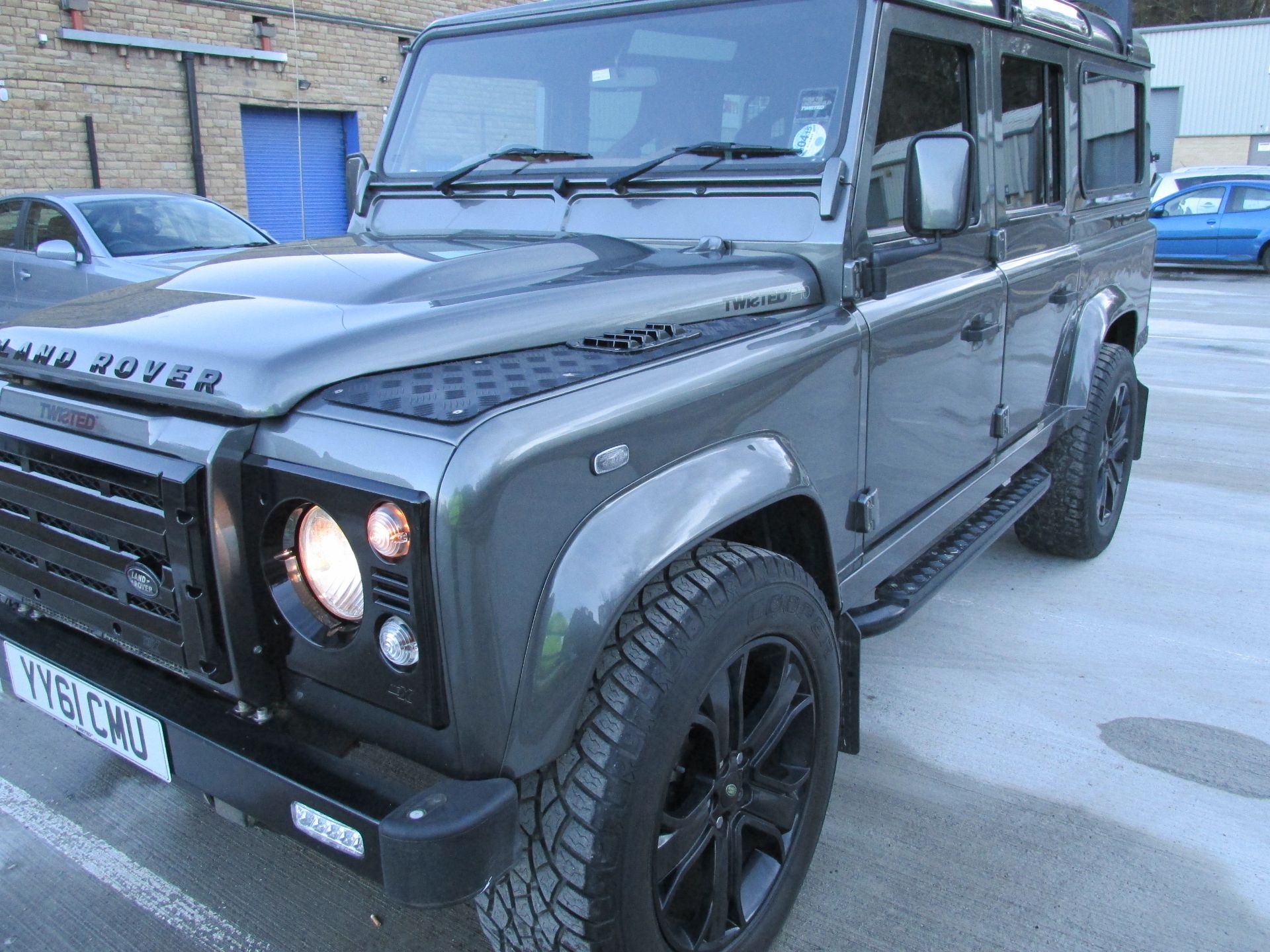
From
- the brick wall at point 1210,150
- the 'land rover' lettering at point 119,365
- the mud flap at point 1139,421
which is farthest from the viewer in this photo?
the brick wall at point 1210,150

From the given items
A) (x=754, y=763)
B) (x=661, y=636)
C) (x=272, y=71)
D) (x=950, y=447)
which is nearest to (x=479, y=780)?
(x=661, y=636)

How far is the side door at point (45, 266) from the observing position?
25.5 feet

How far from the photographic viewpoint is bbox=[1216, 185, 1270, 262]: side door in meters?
16.1

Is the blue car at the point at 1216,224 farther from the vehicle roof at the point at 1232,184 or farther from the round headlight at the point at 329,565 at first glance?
the round headlight at the point at 329,565

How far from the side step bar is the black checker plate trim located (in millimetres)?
1082

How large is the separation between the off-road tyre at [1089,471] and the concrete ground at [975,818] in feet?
0.74

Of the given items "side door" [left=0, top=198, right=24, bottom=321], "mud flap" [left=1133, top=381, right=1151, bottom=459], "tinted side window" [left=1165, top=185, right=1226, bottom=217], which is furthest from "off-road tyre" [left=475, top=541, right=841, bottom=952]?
"tinted side window" [left=1165, top=185, right=1226, bottom=217]

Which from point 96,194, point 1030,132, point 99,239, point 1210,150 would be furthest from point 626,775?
point 1210,150

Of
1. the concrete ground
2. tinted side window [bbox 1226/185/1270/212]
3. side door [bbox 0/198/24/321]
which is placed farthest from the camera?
tinted side window [bbox 1226/185/1270/212]

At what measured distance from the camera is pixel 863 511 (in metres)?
2.58

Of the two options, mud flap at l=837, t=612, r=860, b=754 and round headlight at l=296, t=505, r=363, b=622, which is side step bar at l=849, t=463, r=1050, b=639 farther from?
round headlight at l=296, t=505, r=363, b=622

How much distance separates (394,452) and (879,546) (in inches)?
63.0

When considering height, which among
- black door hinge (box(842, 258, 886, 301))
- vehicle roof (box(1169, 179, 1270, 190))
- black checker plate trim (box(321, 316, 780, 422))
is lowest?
black checker plate trim (box(321, 316, 780, 422))

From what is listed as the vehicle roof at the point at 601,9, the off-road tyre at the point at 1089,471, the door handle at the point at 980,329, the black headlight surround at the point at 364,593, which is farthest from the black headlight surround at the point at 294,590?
the off-road tyre at the point at 1089,471
